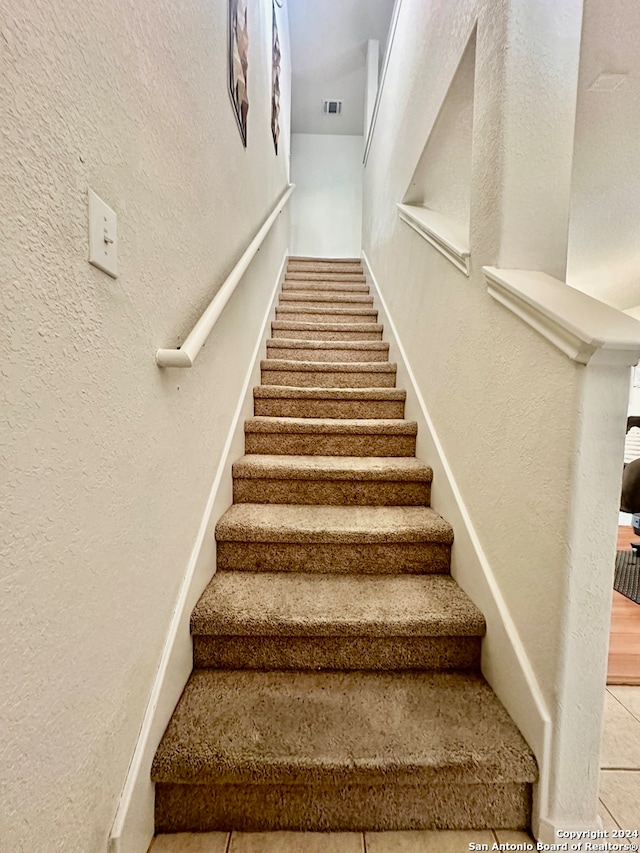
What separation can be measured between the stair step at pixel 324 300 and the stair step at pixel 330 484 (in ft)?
6.34

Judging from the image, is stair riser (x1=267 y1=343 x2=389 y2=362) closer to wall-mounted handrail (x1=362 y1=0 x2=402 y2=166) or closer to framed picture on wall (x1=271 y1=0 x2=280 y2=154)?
framed picture on wall (x1=271 y1=0 x2=280 y2=154)

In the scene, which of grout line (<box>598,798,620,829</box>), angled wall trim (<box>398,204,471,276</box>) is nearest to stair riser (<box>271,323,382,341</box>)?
angled wall trim (<box>398,204,471,276</box>)

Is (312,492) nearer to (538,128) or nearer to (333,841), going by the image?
(333,841)

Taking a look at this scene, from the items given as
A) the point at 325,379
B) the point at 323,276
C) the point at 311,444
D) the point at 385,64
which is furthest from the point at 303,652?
the point at 385,64

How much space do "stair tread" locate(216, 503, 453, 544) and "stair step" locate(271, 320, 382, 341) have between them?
5.17 ft

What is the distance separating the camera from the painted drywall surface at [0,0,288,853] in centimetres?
49

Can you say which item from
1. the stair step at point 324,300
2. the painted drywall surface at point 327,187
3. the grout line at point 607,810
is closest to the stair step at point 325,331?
the stair step at point 324,300

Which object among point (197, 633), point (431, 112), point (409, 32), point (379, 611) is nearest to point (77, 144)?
point (197, 633)

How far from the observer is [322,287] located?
136 inches

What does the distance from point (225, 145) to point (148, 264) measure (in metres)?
0.87

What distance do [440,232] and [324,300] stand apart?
175 cm

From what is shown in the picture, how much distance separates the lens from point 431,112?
1699mm

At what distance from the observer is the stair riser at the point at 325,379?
223 centimetres

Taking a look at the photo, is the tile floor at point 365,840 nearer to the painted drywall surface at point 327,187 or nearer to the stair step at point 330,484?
the stair step at point 330,484
